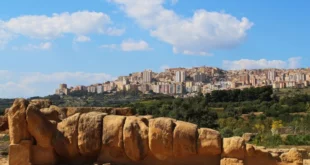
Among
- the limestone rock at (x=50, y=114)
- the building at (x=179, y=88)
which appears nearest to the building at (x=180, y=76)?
the building at (x=179, y=88)

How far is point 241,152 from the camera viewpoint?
37.9 ft

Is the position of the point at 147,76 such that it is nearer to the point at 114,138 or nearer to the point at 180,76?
the point at 180,76

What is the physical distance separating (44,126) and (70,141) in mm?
921

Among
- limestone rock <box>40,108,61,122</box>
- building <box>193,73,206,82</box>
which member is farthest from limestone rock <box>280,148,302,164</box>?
building <box>193,73,206,82</box>

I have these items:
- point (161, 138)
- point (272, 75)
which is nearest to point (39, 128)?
point (161, 138)

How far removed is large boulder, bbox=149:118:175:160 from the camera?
463 inches

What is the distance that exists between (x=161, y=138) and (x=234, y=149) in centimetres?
210

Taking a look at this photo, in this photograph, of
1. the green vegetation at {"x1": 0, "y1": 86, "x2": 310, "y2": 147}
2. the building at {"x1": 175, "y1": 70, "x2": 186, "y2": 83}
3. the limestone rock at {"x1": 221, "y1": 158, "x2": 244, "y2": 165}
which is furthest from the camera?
the building at {"x1": 175, "y1": 70, "x2": 186, "y2": 83}

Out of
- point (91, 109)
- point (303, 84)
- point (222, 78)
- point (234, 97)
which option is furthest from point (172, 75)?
point (91, 109)

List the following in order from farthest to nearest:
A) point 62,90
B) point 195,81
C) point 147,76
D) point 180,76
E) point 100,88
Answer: point 147,76 < point 180,76 < point 195,81 < point 100,88 < point 62,90

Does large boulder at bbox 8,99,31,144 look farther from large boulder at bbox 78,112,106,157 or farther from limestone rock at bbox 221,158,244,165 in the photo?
limestone rock at bbox 221,158,244,165

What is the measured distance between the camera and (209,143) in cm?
1166

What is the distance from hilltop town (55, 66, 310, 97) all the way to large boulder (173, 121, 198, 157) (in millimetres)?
101075

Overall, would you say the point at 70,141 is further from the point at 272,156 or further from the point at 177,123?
the point at 272,156
